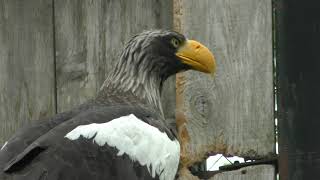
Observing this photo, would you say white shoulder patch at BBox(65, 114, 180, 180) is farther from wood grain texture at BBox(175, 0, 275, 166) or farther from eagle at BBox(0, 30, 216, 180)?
wood grain texture at BBox(175, 0, 275, 166)

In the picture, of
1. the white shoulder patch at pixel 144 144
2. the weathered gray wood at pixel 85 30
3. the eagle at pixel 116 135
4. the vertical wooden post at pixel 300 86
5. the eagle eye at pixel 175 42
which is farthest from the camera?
the eagle eye at pixel 175 42

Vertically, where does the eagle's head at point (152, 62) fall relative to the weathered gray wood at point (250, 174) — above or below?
above

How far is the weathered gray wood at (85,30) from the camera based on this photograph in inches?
233

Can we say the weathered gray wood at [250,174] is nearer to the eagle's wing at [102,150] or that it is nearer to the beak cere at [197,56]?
the eagle's wing at [102,150]

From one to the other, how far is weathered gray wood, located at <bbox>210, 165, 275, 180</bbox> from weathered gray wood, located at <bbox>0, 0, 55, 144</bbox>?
822 mm

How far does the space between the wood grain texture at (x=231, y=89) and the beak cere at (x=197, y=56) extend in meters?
0.05

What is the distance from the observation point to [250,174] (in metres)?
5.65

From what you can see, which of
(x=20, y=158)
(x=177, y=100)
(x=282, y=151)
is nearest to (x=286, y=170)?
(x=282, y=151)

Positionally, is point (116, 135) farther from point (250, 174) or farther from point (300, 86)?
point (300, 86)

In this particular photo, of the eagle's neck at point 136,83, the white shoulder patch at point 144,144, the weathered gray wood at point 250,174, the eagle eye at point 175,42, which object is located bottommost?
the weathered gray wood at point 250,174

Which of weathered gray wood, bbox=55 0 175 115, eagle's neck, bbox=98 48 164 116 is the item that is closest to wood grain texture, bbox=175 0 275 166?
weathered gray wood, bbox=55 0 175 115

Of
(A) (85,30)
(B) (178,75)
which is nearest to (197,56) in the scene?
(B) (178,75)

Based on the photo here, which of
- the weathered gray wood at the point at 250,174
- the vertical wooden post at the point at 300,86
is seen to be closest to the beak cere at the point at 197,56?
the weathered gray wood at the point at 250,174

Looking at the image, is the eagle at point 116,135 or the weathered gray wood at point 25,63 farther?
the weathered gray wood at point 25,63
